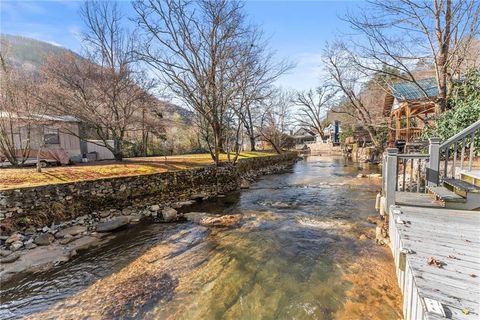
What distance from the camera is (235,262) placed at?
16.9 ft

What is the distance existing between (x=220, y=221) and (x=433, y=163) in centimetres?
570

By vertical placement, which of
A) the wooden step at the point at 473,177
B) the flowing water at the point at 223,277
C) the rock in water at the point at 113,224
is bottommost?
the flowing water at the point at 223,277

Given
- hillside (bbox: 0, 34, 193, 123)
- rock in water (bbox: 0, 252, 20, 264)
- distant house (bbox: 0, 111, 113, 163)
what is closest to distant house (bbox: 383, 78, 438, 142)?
hillside (bbox: 0, 34, 193, 123)

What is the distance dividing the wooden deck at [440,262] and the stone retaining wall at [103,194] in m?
8.45

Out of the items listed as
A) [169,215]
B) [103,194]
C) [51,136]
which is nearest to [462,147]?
[169,215]

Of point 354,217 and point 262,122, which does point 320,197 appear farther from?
point 262,122

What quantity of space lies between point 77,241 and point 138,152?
44.7ft

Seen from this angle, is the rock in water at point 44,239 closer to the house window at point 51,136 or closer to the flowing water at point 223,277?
the flowing water at point 223,277

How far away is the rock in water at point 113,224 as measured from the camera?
23.3 feet

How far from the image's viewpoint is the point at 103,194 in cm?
842

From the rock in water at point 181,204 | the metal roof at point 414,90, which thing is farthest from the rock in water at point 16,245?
the metal roof at point 414,90

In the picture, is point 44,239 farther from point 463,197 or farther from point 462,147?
point 462,147

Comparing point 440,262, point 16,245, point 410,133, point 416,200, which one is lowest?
point 16,245

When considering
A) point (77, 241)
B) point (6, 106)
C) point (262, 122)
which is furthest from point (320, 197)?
point (262, 122)
